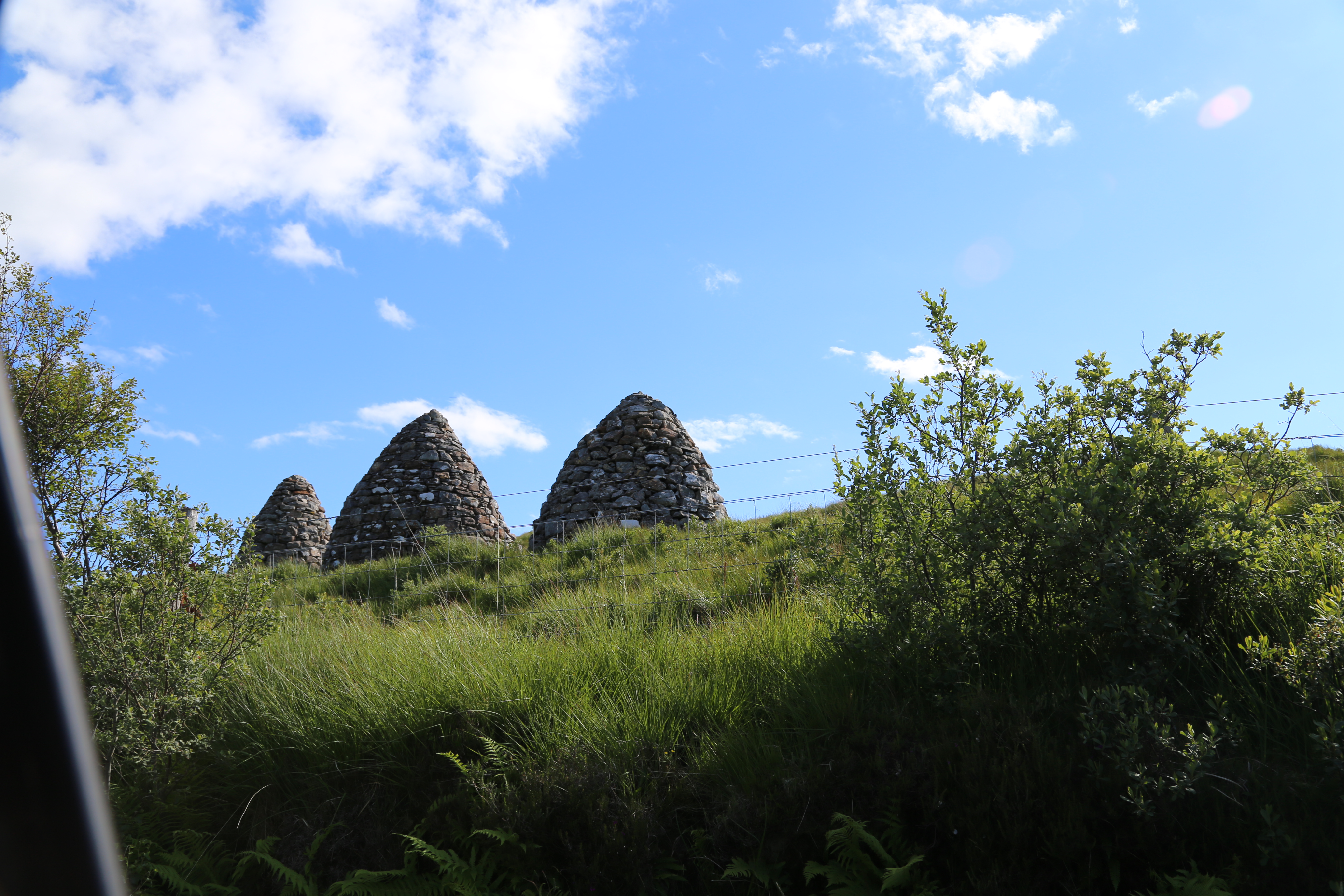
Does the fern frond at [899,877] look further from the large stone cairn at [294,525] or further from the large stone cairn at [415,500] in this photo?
the large stone cairn at [294,525]

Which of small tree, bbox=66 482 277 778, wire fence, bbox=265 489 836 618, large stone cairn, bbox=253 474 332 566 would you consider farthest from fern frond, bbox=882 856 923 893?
large stone cairn, bbox=253 474 332 566

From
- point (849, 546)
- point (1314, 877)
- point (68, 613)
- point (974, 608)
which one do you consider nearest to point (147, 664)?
point (68, 613)

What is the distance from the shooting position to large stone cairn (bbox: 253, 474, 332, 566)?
19781mm

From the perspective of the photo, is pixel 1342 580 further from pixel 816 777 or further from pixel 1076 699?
pixel 816 777

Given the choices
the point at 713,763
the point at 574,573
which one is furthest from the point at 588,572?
the point at 713,763

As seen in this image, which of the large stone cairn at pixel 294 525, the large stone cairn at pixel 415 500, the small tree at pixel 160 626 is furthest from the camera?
the large stone cairn at pixel 294 525

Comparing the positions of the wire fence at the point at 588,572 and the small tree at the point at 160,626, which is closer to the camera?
the small tree at the point at 160,626

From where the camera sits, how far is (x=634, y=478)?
16.0 meters

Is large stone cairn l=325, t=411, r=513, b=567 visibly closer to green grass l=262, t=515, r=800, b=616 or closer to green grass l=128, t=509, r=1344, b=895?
green grass l=262, t=515, r=800, b=616

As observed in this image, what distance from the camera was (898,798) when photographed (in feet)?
12.2

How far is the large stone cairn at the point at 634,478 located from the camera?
15570mm

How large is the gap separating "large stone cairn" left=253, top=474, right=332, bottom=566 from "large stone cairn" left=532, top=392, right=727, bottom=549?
6.93m

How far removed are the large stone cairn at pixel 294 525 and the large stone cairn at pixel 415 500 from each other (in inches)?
89.6

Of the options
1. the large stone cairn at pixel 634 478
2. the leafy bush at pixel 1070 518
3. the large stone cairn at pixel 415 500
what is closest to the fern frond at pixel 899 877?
the leafy bush at pixel 1070 518
